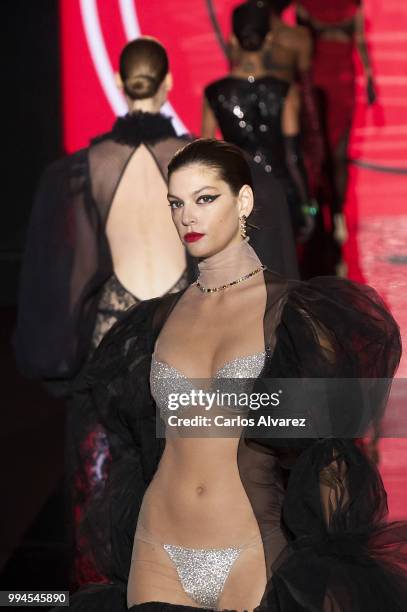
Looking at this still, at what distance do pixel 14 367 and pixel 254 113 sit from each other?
9.28 feet

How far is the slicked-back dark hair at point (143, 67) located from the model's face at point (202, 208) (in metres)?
1.48

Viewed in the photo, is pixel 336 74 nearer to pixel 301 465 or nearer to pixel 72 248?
pixel 72 248

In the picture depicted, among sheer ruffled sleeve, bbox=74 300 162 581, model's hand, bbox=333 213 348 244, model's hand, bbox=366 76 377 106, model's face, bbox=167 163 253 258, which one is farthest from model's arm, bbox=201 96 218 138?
model's face, bbox=167 163 253 258

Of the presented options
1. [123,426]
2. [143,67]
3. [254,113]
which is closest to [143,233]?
[143,67]

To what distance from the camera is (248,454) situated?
7.88 ft

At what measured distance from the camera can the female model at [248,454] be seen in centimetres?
229

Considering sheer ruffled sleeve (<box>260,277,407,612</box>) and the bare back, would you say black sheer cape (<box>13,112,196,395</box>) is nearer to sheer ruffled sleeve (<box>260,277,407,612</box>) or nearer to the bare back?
the bare back

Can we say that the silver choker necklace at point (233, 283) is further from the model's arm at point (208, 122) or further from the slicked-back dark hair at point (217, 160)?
the model's arm at point (208, 122)

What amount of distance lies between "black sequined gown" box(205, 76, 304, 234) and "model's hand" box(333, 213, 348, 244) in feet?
5.65

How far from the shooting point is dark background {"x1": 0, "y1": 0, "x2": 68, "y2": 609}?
471cm

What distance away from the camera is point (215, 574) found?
238 cm

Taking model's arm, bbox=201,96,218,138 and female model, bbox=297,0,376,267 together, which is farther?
female model, bbox=297,0,376,267

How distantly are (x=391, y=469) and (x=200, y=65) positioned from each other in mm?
6932

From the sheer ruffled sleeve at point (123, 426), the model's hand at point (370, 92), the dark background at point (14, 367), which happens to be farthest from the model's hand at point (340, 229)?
the sheer ruffled sleeve at point (123, 426)
